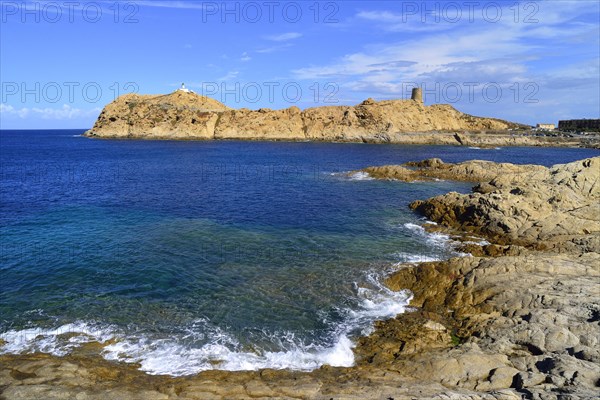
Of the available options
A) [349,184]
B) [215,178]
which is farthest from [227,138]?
[349,184]

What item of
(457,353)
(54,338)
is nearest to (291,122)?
(54,338)

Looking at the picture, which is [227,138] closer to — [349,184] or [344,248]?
[349,184]

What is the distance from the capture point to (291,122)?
150 metres

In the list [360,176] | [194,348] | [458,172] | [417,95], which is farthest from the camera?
[417,95]

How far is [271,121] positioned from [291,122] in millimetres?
8008

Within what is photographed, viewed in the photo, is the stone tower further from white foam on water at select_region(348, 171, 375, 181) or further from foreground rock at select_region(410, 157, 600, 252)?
foreground rock at select_region(410, 157, 600, 252)

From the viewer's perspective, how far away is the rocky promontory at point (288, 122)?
141000mm

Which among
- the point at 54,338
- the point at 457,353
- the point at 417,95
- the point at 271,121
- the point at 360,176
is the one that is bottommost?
the point at 54,338

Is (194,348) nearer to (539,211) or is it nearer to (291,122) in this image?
(539,211)

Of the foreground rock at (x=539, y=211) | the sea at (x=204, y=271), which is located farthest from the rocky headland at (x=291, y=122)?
the foreground rock at (x=539, y=211)

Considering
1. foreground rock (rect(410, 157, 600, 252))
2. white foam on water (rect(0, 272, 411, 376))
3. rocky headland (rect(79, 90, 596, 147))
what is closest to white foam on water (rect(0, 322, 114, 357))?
white foam on water (rect(0, 272, 411, 376))

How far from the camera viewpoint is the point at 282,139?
146 m

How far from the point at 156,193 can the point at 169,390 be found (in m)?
38.2

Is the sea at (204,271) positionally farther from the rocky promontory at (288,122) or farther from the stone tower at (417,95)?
the stone tower at (417,95)
